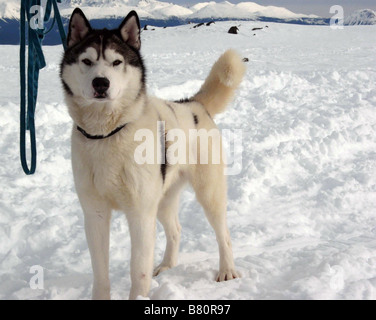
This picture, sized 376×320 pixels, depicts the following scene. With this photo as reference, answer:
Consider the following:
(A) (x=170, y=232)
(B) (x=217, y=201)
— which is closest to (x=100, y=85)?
(B) (x=217, y=201)

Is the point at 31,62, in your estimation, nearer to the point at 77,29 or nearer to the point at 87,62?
the point at 77,29

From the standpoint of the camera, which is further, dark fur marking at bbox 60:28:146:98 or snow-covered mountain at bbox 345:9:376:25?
snow-covered mountain at bbox 345:9:376:25

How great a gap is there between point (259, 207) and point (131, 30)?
2660 millimetres

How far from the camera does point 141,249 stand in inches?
103

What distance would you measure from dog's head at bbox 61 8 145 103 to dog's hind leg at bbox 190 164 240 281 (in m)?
0.90

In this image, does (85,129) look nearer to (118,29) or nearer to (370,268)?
(118,29)

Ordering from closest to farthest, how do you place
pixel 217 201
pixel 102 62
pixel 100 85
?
1. pixel 100 85
2. pixel 102 62
3. pixel 217 201

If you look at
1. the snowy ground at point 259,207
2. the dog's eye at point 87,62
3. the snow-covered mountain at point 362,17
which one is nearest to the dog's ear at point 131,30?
the dog's eye at point 87,62

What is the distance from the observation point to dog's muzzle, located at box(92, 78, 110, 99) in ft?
7.59

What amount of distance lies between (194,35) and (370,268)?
21.5m

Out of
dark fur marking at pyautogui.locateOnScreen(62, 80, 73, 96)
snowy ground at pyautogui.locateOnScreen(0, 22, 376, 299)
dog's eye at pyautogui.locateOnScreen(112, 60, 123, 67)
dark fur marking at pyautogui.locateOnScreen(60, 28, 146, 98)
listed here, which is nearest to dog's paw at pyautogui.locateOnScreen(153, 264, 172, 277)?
snowy ground at pyautogui.locateOnScreen(0, 22, 376, 299)

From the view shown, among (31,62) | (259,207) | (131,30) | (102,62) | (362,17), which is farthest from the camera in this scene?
(362,17)

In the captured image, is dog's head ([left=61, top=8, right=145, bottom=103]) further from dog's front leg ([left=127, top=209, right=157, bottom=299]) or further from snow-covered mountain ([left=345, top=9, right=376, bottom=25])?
snow-covered mountain ([left=345, top=9, right=376, bottom=25])
